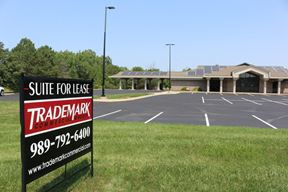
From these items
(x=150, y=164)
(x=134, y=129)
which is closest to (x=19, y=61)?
(x=134, y=129)

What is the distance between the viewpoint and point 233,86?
5959cm

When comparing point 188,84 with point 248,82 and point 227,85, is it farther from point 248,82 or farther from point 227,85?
point 248,82

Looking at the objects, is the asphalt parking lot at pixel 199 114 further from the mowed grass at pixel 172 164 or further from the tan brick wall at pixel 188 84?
the tan brick wall at pixel 188 84

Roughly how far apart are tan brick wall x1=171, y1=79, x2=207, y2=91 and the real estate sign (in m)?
59.9

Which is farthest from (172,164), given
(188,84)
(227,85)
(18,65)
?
(188,84)

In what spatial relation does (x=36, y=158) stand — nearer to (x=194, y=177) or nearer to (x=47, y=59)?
(x=194, y=177)

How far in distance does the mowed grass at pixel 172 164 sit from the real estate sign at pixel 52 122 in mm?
744

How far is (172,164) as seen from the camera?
18.9 ft

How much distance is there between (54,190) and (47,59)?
59871 mm

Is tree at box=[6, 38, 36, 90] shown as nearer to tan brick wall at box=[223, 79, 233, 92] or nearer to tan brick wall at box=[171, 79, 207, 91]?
tan brick wall at box=[171, 79, 207, 91]

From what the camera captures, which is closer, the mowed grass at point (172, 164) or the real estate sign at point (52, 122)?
the real estate sign at point (52, 122)

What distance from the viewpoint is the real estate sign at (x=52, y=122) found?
3348mm

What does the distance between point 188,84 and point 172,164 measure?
59.2m

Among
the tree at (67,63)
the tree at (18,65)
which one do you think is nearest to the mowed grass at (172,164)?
the tree at (18,65)
